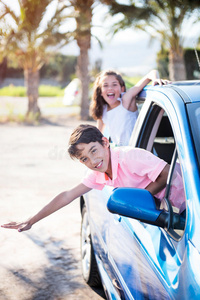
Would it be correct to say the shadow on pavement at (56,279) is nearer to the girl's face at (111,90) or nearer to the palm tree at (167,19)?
the girl's face at (111,90)

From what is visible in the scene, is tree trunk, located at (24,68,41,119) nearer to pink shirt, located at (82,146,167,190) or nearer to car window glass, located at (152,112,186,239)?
car window glass, located at (152,112,186,239)

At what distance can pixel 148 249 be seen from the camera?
2.00m

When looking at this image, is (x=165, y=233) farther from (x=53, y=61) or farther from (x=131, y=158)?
(x=53, y=61)

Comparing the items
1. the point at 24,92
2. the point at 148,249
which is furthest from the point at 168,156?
the point at 24,92

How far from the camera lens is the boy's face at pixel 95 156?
8.43ft

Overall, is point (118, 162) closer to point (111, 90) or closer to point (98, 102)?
point (111, 90)

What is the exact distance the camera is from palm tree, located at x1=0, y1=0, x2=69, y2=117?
1588 centimetres

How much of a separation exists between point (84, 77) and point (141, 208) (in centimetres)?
1675

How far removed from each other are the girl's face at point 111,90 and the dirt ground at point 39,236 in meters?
1.53

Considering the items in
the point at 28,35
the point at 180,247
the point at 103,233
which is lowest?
the point at 103,233

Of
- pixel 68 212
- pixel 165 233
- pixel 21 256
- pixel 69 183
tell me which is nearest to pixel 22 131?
pixel 69 183

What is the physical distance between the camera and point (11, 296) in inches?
144

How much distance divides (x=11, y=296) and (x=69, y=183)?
403 centimetres

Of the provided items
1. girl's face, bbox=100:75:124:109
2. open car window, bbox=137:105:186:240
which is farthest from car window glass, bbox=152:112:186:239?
girl's face, bbox=100:75:124:109
